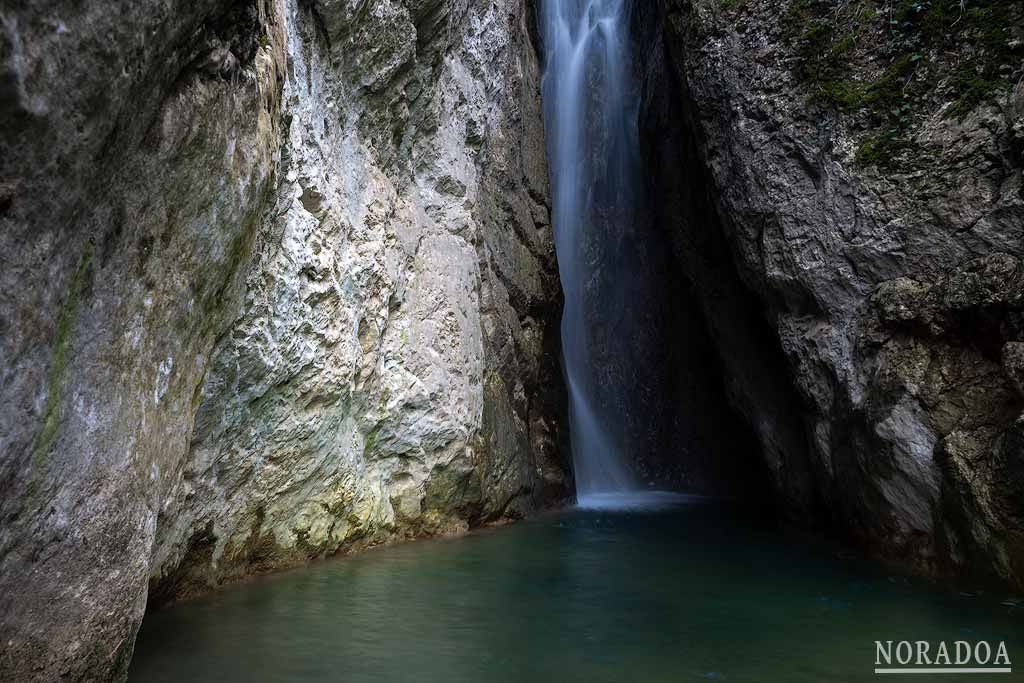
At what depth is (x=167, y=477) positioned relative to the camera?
4641 millimetres

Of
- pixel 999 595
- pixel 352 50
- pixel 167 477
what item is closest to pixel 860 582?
pixel 999 595

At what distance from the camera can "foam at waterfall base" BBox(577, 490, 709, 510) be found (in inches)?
512

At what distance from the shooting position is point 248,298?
615cm

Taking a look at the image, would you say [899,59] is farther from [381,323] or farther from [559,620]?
[559,620]

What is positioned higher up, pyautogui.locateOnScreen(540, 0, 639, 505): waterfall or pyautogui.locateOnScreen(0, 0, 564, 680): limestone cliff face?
pyautogui.locateOnScreen(540, 0, 639, 505): waterfall

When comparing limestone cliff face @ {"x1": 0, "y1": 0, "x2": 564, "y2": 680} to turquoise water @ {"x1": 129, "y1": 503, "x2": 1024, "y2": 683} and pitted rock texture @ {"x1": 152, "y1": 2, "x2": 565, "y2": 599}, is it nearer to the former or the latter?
pitted rock texture @ {"x1": 152, "y1": 2, "x2": 565, "y2": 599}

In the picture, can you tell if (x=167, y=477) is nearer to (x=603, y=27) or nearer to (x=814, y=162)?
(x=814, y=162)

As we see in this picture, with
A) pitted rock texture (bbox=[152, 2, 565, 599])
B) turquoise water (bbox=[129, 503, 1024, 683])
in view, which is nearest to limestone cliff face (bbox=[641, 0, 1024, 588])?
Answer: turquoise water (bbox=[129, 503, 1024, 683])

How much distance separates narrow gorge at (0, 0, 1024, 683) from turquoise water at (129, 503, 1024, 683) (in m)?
0.04

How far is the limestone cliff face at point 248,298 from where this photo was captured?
334 centimetres

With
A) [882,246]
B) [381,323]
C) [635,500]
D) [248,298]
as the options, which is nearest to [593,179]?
[635,500]

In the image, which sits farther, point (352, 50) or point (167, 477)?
point (352, 50)

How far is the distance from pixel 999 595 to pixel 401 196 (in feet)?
23.0

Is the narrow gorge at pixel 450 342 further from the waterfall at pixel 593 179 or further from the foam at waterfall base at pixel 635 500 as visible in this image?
the waterfall at pixel 593 179
